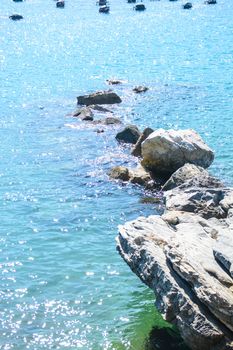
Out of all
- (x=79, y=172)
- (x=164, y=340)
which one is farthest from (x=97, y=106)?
(x=164, y=340)

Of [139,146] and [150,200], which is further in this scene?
[139,146]

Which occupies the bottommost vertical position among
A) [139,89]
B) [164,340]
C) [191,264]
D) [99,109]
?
[139,89]

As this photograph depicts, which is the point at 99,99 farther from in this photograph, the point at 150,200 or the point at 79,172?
the point at 150,200

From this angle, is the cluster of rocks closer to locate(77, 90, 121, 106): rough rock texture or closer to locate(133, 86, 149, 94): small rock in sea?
locate(77, 90, 121, 106): rough rock texture

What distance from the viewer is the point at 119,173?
117 ft

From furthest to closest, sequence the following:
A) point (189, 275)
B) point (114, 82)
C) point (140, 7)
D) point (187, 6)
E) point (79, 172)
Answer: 1. point (187, 6)
2. point (140, 7)
3. point (114, 82)
4. point (79, 172)
5. point (189, 275)

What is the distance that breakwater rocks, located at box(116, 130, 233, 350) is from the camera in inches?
701

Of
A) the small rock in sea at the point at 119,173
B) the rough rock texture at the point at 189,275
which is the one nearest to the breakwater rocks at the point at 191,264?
the rough rock texture at the point at 189,275

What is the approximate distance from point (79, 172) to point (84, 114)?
13919mm

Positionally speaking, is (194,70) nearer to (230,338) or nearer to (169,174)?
(169,174)

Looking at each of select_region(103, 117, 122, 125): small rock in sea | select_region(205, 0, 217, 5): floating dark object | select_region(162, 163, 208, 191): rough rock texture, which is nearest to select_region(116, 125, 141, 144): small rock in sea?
select_region(103, 117, 122, 125): small rock in sea

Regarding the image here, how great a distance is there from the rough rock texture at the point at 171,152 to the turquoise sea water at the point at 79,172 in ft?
5.36

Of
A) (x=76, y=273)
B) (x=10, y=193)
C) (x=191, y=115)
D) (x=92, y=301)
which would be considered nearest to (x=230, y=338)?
(x=92, y=301)

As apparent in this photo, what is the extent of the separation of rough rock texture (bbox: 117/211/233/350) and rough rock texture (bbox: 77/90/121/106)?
3436 centimetres
